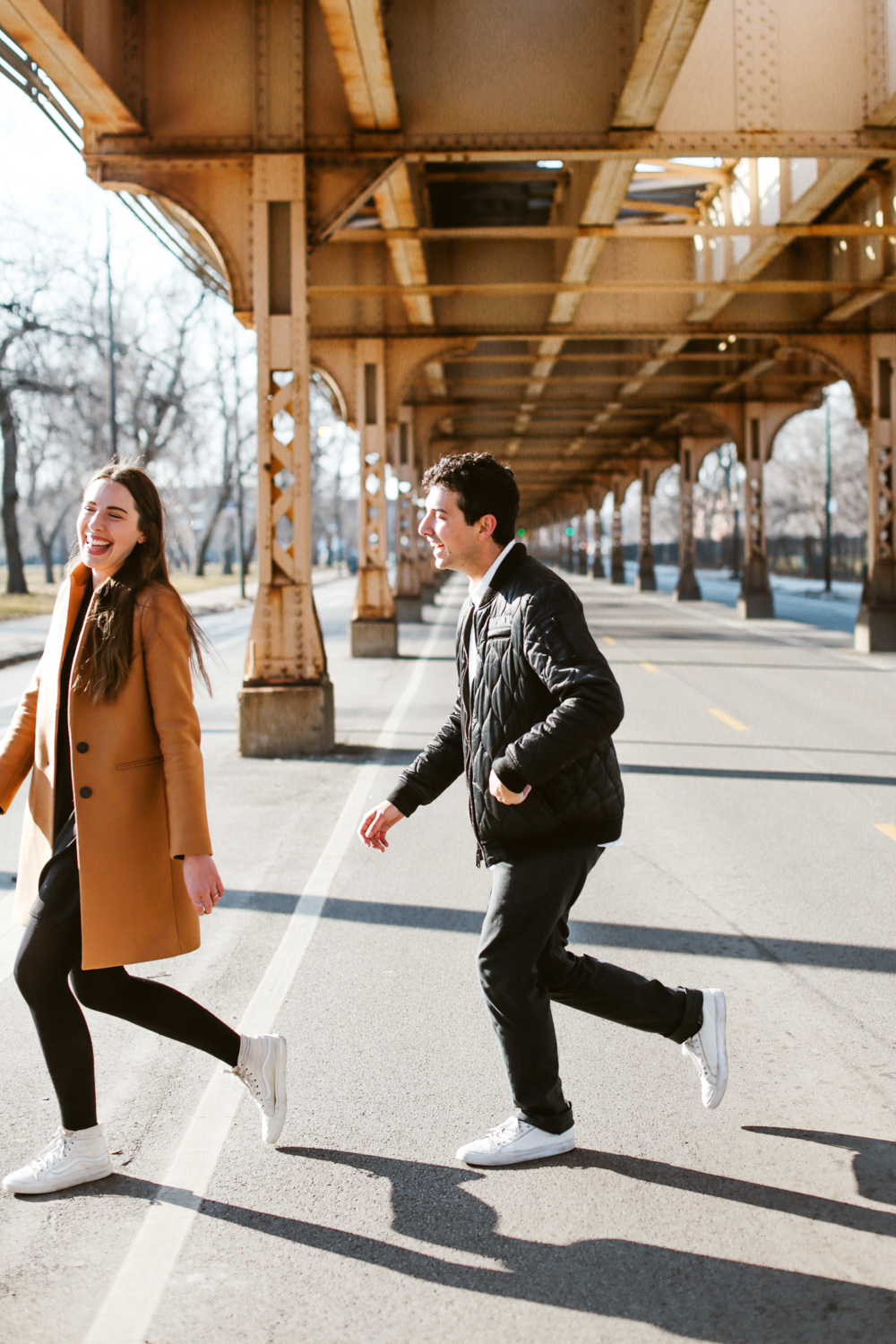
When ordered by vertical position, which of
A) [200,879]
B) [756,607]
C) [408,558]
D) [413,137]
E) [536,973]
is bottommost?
[536,973]

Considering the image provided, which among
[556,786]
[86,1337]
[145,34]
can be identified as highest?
[145,34]

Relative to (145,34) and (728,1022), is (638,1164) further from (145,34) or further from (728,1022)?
(145,34)

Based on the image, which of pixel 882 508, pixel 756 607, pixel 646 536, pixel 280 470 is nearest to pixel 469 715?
pixel 280 470

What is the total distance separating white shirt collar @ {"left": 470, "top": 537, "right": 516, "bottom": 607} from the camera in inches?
148

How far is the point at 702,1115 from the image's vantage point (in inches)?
161

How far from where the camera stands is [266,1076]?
12.7 feet

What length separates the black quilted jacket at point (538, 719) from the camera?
11.2ft

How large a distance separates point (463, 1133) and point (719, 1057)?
2.67ft

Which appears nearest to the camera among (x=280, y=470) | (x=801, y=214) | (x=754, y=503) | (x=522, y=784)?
(x=522, y=784)

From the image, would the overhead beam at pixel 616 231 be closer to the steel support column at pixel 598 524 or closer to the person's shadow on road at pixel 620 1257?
the person's shadow on road at pixel 620 1257

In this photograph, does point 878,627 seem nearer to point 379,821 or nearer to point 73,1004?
point 379,821

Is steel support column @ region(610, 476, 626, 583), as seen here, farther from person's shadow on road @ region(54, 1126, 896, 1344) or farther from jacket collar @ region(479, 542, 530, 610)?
person's shadow on road @ region(54, 1126, 896, 1344)

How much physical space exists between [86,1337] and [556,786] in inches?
67.4

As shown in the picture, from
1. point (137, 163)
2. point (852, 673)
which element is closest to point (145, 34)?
point (137, 163)
